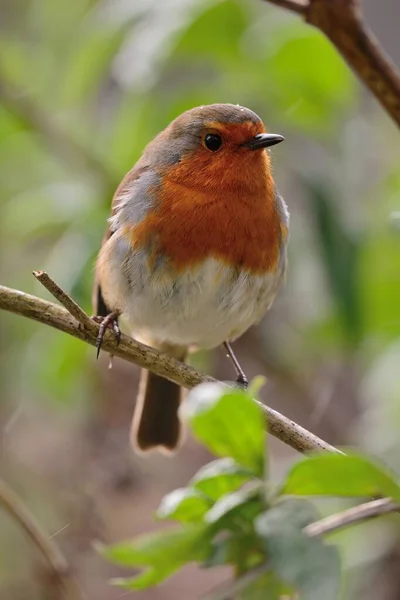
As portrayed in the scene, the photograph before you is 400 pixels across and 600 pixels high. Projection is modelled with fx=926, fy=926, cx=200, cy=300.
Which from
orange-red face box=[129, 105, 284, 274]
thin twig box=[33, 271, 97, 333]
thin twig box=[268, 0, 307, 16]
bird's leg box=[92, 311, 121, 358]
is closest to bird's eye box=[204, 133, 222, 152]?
orange-red face box=[129, 105, 284, 274]

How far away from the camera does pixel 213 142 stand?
2.57 metres

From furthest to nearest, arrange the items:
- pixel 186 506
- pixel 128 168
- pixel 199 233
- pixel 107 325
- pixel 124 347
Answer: pixel 128 168
pixel 199 233
pixel 107 325
pixel 124 347
pixel 186 506

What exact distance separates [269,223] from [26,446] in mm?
Answer: 2511

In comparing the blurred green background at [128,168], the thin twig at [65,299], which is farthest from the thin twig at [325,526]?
the blurred green background at [128,168]

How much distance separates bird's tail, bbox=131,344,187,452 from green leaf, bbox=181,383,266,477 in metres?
1.82

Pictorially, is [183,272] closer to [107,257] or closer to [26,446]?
[107,257]

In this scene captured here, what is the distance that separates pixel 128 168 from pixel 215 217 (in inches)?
23.6

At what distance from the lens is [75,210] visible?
8.97ft

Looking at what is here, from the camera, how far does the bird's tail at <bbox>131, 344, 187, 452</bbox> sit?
295cm

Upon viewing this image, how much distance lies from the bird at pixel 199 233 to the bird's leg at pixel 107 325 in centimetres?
1

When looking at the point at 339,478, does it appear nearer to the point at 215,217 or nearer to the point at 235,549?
the point at 235,549

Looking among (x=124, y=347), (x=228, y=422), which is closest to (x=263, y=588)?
(x=228, y=422)

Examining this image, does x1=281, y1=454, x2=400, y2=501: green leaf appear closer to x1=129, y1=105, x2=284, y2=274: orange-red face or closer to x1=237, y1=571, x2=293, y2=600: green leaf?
x1=237, y1=571, x2=293, y2=600: green leaf

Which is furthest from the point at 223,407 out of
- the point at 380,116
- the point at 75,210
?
the point at 380,116
